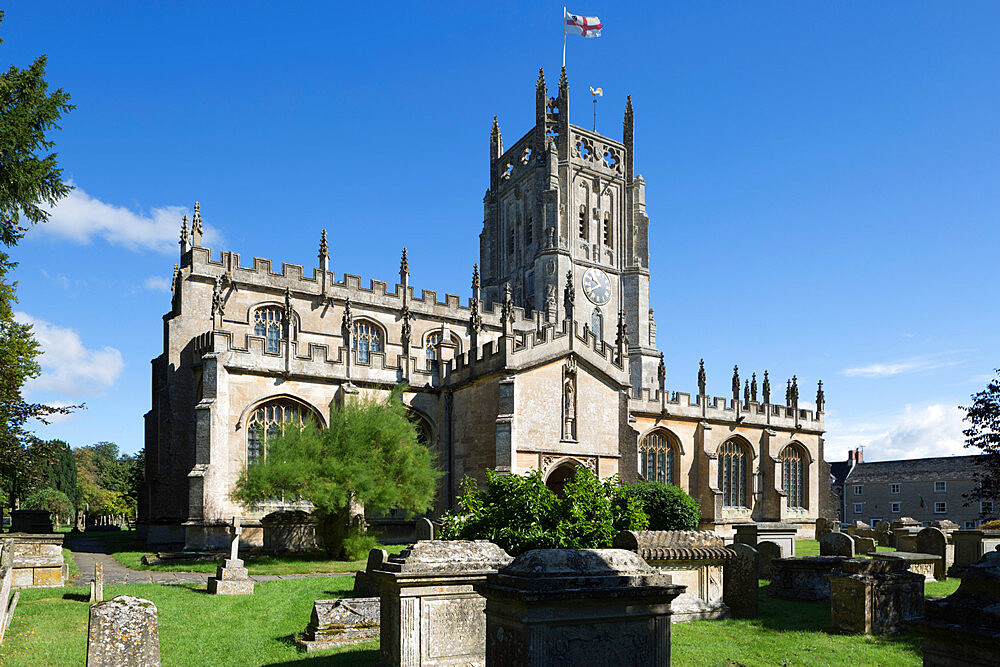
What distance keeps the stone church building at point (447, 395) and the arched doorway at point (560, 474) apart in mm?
94

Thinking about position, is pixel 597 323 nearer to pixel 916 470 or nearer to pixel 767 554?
pixel 916 470

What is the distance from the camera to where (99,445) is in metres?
146

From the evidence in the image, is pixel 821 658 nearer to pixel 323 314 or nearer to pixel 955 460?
pixel 323 314

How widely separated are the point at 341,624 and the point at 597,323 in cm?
4268

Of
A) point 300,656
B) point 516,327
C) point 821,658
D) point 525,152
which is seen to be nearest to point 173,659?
point 300,656

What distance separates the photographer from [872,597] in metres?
10.4

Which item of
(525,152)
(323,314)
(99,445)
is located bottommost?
(99,445)

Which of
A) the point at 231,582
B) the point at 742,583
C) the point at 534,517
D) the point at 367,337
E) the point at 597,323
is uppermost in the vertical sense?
the point at 597,323

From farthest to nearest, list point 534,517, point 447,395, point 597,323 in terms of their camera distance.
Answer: point 597,323
point 447,395
point 534,517

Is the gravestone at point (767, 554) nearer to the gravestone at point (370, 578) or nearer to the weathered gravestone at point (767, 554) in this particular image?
the weathered gravestone at point (767, 554)

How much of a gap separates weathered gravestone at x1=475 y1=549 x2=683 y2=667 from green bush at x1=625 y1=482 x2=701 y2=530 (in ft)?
59.0

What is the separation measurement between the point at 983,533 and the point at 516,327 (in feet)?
89.6

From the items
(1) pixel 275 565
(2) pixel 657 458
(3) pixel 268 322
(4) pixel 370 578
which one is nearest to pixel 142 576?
(1) pixel 275 565

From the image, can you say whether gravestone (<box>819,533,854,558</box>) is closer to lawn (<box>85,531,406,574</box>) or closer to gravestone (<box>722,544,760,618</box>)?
gravestone (<box>722,544,760,618</box>)
